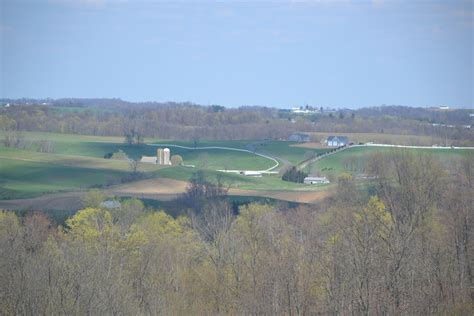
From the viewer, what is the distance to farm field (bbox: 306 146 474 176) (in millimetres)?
71287

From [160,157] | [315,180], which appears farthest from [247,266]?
[160,157]

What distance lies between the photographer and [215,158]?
90.6 m

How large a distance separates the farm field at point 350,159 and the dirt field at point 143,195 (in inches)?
519

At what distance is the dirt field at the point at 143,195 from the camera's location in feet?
170

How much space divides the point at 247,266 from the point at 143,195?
28.6 meters

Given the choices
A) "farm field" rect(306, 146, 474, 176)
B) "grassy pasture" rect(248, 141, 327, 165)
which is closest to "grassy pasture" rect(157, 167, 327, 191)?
"farm field" rect(306, 146, 474, 176)

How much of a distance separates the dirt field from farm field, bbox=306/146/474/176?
43.2ft

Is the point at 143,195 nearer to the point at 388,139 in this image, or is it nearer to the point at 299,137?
the point at 388,139

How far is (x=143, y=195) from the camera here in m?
58.4

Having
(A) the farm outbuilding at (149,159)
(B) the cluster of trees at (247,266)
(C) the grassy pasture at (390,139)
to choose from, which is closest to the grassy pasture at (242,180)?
(A) the farm outbuilding at (149,159)

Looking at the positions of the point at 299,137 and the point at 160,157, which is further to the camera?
the point at 299,137

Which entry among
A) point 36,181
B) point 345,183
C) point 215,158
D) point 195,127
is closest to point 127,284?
point 345,183

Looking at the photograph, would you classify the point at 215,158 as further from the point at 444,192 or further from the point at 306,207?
the point at 444,192

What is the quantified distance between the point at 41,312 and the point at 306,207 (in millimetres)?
30631
